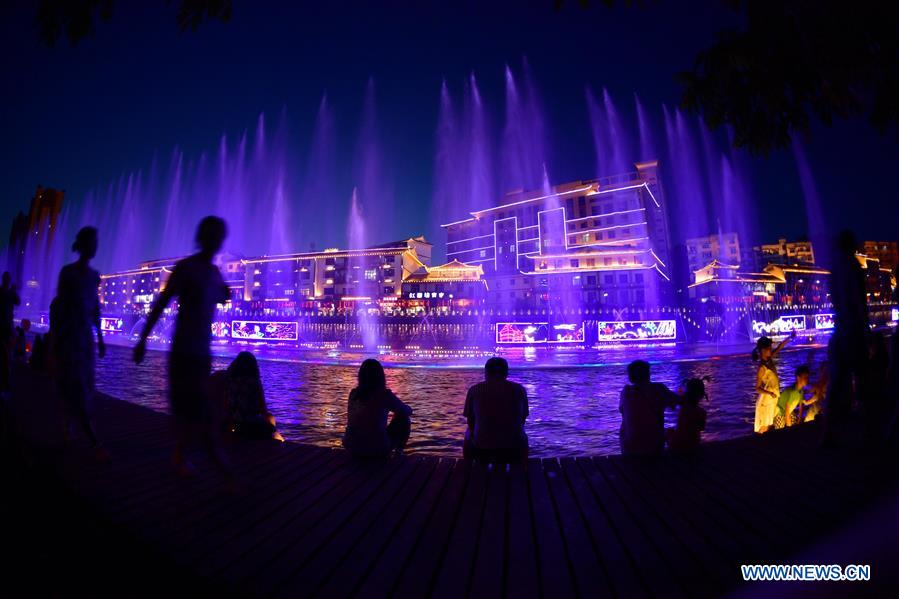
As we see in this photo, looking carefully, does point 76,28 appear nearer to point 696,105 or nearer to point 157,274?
point 696,105

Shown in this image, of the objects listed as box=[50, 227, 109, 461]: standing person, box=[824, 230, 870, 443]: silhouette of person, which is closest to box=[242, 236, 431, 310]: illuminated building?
box=[50, 227, 109, 461]: standing person

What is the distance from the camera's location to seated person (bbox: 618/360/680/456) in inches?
162

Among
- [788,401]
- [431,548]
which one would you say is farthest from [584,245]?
[431,548]

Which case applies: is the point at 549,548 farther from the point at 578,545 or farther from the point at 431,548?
the point at 431,548

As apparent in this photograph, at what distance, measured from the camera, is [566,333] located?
25984 millimetres

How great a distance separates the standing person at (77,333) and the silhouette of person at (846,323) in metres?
7.31

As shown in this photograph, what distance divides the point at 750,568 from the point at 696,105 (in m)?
4.15

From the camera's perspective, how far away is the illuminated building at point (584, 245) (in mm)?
60562

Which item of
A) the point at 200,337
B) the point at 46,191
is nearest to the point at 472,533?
the point at 200,337

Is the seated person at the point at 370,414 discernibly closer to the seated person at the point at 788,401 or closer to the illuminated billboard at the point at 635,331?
the seated person at the point at 788,401

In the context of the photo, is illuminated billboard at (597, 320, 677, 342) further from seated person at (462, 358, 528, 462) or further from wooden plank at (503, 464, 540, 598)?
wooden plank at (503, 464, 540, 598)

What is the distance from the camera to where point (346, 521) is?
2.90 m

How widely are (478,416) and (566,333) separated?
2295cm

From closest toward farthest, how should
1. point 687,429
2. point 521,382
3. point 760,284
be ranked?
point 687,429 → point 521,382 → point 760,284
